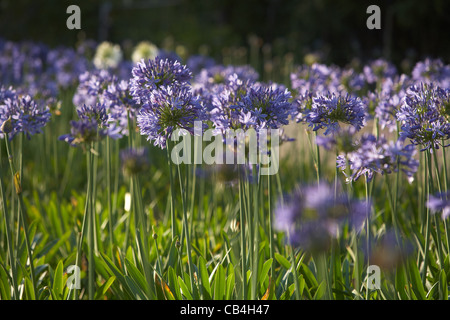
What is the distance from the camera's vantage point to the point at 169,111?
71.1 inches

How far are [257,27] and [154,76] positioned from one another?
41.3 ft

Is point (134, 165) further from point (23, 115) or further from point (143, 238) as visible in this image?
point (23, 115)

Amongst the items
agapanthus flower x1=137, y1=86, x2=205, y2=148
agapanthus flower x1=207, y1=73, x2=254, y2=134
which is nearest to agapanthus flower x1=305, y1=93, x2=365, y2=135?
agapanthus flower x1=207, y1=73, x2=254, y2=134

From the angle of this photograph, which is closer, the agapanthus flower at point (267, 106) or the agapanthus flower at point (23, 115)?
the agapanthus flower at point (267, 106)

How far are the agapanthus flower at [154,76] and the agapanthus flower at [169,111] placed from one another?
16 cm

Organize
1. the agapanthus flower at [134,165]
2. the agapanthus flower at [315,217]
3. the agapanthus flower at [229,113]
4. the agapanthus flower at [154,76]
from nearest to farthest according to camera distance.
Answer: the agapanthus flower at [315,217] → the agapanthus flower at [134,165] → the agapanthus flower at [229,113] → the agapanthus flower at [154,76]

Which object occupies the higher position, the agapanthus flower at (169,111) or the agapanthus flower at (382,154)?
the agapanthus flower at (169,111)

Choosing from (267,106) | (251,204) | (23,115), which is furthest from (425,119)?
(23,115)

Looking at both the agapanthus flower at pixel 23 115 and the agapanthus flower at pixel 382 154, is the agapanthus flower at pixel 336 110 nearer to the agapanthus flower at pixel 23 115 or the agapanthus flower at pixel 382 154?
the agapanthus flower at pixel 382 154

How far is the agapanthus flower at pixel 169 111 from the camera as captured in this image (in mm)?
1804

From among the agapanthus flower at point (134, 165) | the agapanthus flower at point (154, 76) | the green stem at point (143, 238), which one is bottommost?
the green stem at point (143, 238)

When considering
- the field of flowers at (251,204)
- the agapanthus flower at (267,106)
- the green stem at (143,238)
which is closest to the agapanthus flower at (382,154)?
the field of flowers at (251,204)
